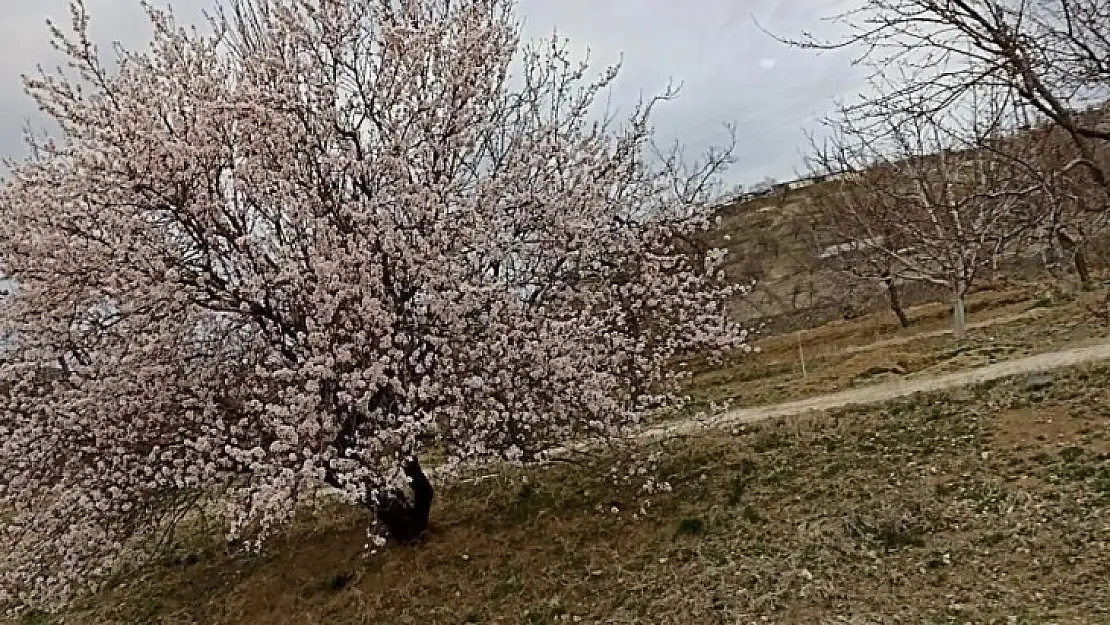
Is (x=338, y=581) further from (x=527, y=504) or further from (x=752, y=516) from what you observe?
(x=752, y=516)

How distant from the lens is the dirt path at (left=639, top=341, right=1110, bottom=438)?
1209cm

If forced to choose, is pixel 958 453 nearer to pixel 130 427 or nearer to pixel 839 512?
pixel 839 512

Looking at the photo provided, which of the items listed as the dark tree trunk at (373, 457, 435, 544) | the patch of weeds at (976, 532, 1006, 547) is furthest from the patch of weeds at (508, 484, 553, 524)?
the patch of weeds at (976, 532, 1006, 547)

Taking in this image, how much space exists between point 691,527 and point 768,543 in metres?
0.92

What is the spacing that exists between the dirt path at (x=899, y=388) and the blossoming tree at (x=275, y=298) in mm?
2891

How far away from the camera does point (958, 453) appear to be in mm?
9258

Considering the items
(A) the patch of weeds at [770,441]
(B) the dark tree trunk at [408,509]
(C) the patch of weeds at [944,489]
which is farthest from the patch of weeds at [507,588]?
(C) the patch of weeds at [944,489]

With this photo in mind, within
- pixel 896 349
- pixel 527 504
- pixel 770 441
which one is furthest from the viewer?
pixel 896 349

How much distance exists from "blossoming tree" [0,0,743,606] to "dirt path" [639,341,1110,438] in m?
2.89

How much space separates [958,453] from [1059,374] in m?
2.75

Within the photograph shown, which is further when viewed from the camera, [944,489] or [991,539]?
[944,489]

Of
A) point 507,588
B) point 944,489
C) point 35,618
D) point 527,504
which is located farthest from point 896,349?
point 35,618

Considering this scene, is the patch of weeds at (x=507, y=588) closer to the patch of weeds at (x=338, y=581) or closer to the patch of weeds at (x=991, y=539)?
the patch of weeds at (x=338, y=581)

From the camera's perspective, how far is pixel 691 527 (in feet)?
29.9
